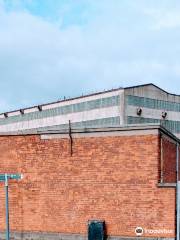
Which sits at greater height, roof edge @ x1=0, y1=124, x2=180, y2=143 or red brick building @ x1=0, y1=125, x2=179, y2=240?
roof edge @ x1=0, y1=124, x2=180, y2=143

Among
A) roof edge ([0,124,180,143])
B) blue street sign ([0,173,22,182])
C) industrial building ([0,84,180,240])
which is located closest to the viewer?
industrial building ([0,84,180,240])

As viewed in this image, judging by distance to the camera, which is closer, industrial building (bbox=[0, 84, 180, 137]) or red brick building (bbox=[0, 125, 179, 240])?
red brick building (bbox=[0, 125, 179, 240])

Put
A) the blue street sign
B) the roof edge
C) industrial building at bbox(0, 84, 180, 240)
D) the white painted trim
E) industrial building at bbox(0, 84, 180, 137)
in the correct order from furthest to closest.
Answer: the white painted trim < industrial building at bbox(0, 84, 180, 137) < the blue street sign < the roof edge < industrial building at bbox(0, 84, 180, 240)

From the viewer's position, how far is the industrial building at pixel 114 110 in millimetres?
46062

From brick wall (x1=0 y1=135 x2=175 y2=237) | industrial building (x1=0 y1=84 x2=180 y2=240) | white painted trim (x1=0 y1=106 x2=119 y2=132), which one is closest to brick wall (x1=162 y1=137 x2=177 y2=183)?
industrial building (x1=0 y1=84 x2=180 y2=240)

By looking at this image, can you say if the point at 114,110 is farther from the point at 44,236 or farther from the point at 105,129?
the point at 44,236

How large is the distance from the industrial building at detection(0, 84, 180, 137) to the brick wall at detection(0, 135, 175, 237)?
27696mm

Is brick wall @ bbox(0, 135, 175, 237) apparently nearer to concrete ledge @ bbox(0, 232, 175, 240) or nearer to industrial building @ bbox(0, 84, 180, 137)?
concrete ledge @ bbox(0, 232, 175, 240)

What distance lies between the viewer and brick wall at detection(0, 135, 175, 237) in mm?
13914

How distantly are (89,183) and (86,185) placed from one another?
12 centimetres

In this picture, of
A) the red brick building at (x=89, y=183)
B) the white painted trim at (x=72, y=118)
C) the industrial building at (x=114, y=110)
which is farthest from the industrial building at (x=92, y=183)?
the white painted trim at (x=72, y=118)

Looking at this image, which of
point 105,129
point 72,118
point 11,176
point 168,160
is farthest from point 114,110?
point 11,176

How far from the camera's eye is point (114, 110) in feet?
151

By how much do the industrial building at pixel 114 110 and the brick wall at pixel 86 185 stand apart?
27.7 meters
